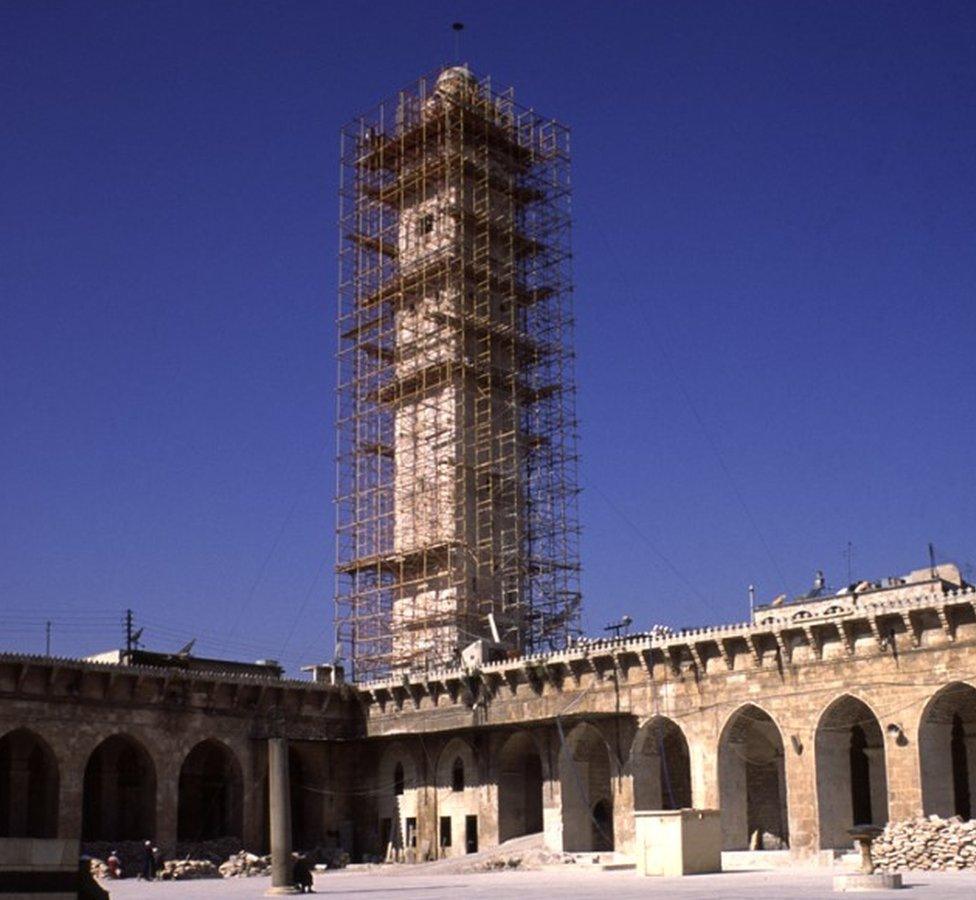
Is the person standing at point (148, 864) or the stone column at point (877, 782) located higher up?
the stone column at point (877, 782)

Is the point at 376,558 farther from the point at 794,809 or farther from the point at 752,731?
the point at 794,809

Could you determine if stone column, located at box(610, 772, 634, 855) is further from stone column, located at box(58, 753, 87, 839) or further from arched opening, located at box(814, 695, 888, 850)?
Result: stone column, located at box(58, 753, 87, 839)

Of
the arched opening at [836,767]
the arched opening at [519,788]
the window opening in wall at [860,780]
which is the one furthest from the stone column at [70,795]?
the window opening in wall at [860,780]

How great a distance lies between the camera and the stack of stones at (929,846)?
31.6 metres

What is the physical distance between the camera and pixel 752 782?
4419 centimetres

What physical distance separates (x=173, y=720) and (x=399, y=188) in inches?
1062

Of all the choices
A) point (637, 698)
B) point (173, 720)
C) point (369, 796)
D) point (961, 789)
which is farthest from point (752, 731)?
point (173, 720)

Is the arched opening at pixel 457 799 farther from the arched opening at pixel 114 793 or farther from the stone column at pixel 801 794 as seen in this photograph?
the stone column at pixel 801 794

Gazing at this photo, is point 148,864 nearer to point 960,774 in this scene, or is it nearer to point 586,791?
point 586,791

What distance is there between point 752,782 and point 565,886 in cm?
1687

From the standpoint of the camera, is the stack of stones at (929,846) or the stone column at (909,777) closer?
the stack of stones at (929,846)

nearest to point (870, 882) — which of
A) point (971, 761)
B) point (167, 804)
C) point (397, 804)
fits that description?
point (971, 761)

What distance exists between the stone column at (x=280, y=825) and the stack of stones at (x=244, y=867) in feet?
35.6

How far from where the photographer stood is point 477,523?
57469mm
